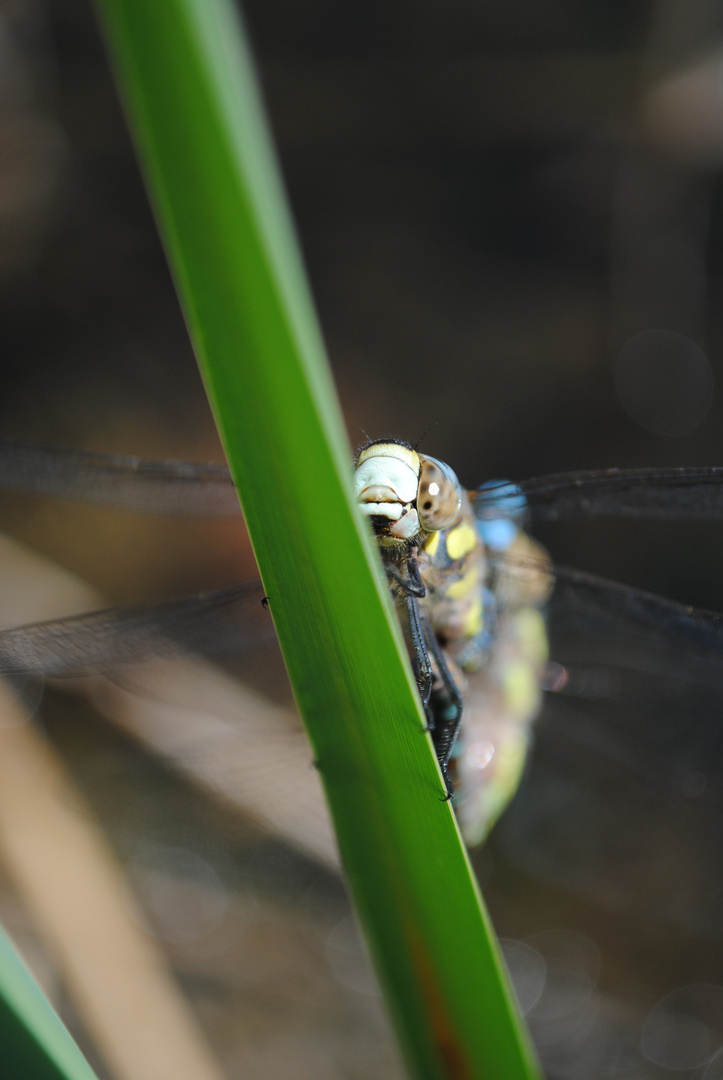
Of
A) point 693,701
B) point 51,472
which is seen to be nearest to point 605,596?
point 693,701

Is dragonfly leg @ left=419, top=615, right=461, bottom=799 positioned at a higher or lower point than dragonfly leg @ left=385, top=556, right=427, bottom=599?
lower

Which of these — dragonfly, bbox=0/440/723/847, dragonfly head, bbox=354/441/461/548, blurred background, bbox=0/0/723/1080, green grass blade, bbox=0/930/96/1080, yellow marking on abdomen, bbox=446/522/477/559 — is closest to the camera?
green grass blade, bbox=0/930/96/1080

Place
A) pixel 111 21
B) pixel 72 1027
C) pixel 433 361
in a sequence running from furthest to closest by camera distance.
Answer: pixel 433 361 < pixel 72 1027 < pixel 111 21

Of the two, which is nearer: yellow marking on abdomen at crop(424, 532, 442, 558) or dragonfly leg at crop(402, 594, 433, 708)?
dragonfly leg at crop(402, 594, 433, 708)

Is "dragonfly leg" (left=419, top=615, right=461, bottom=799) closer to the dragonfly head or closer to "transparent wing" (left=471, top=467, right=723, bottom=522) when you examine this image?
the dragonfly head

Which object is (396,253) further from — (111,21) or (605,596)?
(111,21)

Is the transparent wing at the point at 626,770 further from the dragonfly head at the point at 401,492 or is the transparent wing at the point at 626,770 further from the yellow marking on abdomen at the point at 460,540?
the dragonfly head at the point at 401,492

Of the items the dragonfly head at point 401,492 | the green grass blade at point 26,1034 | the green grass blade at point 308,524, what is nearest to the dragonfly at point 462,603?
the dragonfly head at point 401,492

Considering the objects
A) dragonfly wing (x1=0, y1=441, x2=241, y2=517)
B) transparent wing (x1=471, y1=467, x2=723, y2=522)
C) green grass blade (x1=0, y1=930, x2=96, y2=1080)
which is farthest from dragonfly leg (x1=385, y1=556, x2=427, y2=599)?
green grass blade (x1=0, y1=930, x2=96, y2=1080)
